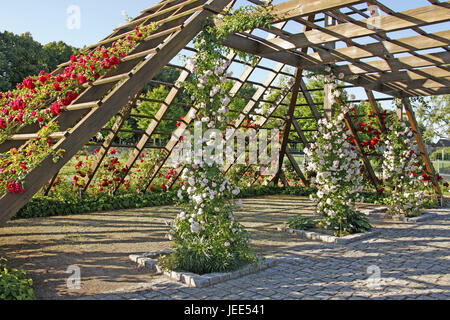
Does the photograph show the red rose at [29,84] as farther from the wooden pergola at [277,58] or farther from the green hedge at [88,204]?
the green hedge at [88,204]

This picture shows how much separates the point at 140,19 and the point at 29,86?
2.20m

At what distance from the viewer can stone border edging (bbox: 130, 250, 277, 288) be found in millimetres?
4102

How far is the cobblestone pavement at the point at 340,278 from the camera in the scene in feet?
12.5

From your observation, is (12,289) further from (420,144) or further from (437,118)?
(437,118)

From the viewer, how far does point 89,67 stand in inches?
198

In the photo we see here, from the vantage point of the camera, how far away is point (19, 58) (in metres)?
22.3

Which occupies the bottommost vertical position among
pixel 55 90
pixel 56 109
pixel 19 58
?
pixel 56 109

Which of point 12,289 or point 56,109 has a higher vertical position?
point 56,109

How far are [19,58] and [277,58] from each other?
20397 mm

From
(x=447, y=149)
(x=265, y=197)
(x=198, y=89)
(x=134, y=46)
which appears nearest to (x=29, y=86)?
(x=134, y=46)

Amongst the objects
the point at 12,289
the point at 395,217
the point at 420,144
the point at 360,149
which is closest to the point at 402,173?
the point at 395,217

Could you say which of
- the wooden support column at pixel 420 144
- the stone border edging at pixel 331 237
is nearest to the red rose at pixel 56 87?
the stone border edging at pixel 331 237

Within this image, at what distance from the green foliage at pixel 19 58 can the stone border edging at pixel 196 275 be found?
19.3 metres

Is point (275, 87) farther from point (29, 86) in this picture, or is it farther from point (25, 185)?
point (25, 185)
